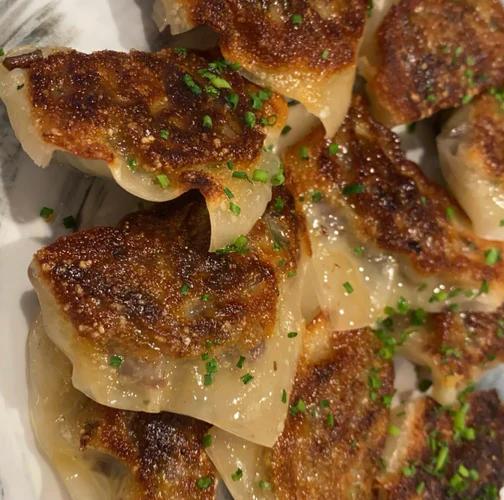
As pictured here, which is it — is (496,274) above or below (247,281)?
below

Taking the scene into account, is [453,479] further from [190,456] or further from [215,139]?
[215,139]

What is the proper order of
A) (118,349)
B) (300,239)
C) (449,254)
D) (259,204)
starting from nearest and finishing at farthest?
(118,349), (259,204), (300,239), (449,254)

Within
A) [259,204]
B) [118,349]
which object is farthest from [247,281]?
[118,349]

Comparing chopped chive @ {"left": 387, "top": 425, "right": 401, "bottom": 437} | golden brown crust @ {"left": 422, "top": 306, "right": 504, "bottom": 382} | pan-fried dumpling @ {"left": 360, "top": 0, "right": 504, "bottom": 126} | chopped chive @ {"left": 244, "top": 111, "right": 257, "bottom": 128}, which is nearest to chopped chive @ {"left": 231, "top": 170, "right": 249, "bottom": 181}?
chopped chive @ {"left": 244, "top": 111, "right": 257, "bottom": 128}

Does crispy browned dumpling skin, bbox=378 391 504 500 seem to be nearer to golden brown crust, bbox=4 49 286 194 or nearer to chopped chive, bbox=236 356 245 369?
chopped chive, bbox=236 356 245 369

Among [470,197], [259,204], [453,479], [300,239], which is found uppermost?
[259,204]

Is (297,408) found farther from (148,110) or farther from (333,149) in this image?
(148,110)

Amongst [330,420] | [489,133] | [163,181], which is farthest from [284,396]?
[489,133]
